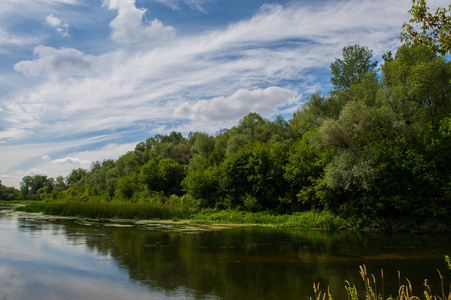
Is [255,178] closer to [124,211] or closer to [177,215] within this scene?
[177,215]

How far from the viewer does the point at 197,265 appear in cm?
1308

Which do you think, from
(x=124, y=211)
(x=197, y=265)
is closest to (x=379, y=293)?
(x=197, y=265)

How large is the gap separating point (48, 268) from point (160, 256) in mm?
4714

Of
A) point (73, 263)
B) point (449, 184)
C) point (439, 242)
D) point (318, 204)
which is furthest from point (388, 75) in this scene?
point (73, 263)

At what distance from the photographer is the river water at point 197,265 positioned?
9781 mm

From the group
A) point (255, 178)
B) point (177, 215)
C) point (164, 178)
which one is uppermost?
point (164, 178)

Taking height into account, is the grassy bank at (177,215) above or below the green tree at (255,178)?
below

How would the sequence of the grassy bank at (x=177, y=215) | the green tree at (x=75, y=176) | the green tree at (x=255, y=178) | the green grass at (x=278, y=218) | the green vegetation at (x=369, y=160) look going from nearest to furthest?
1. the green vegetation at (x=369, y=160)
2. the green grass at (x=278, y=218)
3. the grassy bank at (x=177, y=215)
4. the green tree at (x=255, y=178)
5. the green tree at (x=75, y=176)

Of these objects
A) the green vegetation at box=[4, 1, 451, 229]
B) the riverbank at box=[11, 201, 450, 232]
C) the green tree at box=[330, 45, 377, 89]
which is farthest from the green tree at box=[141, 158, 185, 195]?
the green tree at box=[330, 45, 377, 89]

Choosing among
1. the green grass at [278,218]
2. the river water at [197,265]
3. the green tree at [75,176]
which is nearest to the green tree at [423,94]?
the green grass at [278,218]

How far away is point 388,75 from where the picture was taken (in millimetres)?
35688

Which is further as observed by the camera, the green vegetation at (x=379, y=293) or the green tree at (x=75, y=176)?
the green tree at (x=75, y=176)

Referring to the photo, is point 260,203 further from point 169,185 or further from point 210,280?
point 210,280

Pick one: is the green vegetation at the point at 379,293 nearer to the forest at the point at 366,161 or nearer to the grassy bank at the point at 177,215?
the forest at the point at 366,161
